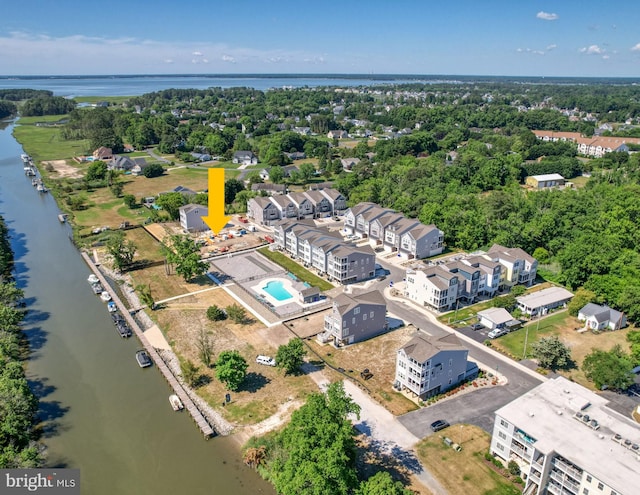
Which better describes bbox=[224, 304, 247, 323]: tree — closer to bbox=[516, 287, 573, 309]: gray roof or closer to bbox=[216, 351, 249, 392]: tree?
bbox=[216, 351, 249, 392]: tree

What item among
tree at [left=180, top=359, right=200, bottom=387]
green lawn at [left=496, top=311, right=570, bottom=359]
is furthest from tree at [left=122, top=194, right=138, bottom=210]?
green lawn at [left=496, top=311, right=570, bottom=359]

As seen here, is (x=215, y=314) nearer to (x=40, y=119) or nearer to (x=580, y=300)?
(x=580, y=300)

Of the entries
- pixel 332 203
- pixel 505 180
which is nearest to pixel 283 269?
pixel 332 203

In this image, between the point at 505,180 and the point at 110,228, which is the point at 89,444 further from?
the point at 505,180

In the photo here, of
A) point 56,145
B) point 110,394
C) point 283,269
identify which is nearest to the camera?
point 110,394

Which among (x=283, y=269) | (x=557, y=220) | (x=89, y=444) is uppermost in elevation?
(x=557, y=220)

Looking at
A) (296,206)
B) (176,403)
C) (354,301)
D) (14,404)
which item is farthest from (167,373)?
(296,206)

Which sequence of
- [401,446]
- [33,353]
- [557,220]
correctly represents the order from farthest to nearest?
[557,220] < [33,353] < [401,446]
